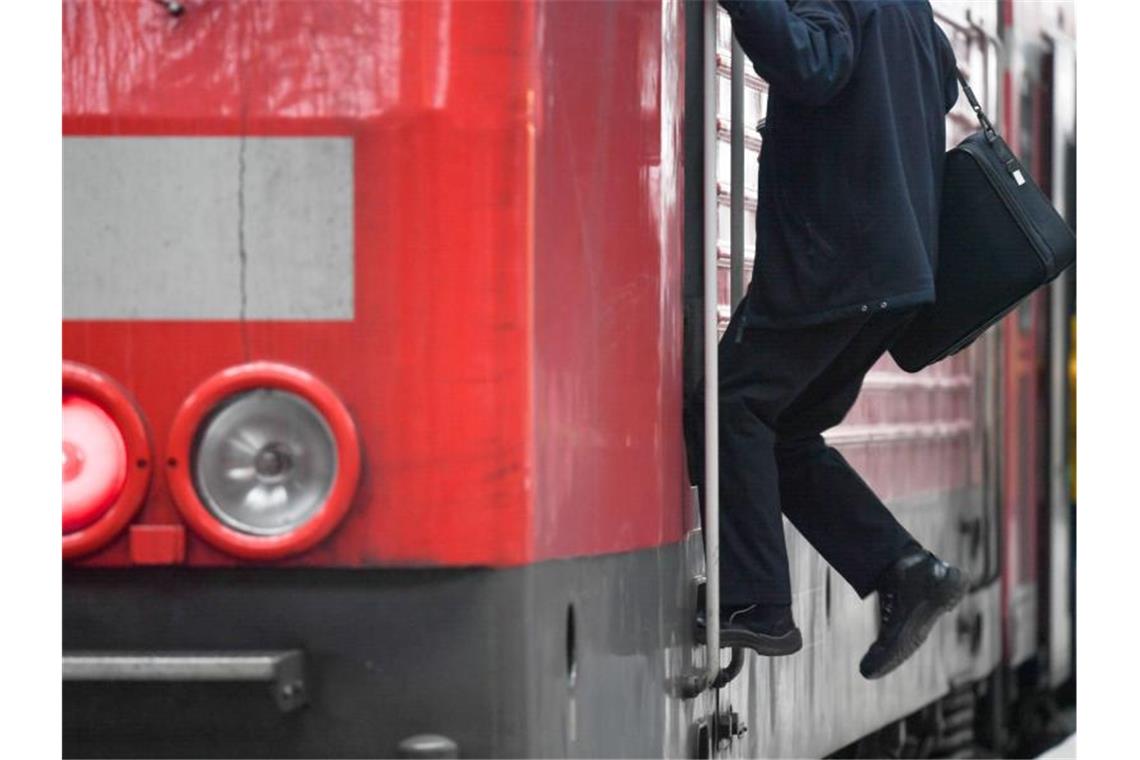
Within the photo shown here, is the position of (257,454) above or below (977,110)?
below

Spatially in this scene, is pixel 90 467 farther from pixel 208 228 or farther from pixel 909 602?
pixel 909 602

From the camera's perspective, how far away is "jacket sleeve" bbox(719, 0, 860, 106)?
12.6 feet

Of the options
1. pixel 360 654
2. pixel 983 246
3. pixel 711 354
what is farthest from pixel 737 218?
pixel 360 654

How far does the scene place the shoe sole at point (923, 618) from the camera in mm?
4648

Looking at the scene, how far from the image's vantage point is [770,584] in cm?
427

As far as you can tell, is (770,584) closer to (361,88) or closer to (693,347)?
(693,347)

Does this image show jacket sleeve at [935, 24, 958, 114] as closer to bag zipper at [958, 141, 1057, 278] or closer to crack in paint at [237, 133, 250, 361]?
bag zipper at [958, 141, 1057, 278]

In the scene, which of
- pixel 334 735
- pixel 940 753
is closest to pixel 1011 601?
pixel 940 753

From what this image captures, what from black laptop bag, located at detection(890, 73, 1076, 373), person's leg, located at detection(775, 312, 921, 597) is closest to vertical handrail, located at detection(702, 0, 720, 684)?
person's leg, located at detection(775, 312, 921, 597)

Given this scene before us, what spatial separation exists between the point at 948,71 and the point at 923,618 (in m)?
1.07

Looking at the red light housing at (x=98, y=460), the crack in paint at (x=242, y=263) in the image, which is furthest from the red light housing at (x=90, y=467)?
the crack in paint at (x=242, y=263)

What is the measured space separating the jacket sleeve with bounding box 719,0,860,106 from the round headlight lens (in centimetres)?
102

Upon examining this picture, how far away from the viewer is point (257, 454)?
3412 mm

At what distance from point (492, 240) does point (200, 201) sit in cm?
43
